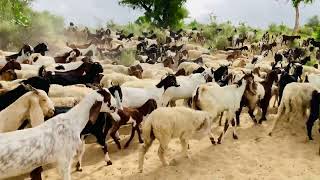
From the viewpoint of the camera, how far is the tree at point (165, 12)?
143 feet

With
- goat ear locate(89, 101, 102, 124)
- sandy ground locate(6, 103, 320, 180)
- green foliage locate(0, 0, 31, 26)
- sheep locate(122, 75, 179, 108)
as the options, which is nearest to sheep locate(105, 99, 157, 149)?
sandy ground locate(6, 103, 320, 180)

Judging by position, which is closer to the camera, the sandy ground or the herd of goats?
the herd of goats

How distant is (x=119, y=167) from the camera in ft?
27.7

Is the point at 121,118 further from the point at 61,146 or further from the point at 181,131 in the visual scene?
the point at 61,146

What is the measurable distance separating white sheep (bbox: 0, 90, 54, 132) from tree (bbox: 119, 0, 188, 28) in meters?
36.9

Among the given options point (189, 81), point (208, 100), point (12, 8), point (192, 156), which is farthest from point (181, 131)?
point (12, 8)

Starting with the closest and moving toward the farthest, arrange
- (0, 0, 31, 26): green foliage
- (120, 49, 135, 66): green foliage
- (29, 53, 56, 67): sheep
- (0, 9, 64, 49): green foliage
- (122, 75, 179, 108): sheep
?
(122, 75, 179, 108): sheep
(29, 53, 56, 67): sheep
(120, 49, 135, 66): green foliage
(0, 9, 64, 49): green foliage
(0, 0, 31, 26): green foliage

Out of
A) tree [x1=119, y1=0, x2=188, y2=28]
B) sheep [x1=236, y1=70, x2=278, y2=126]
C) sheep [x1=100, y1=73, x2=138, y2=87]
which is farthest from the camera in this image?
tree [x1=119, y1=0, x2=188, y2=28]

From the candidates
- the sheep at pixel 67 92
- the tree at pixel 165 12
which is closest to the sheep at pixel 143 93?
the sheep at pixel 67 92

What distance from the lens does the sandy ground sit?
7973mm

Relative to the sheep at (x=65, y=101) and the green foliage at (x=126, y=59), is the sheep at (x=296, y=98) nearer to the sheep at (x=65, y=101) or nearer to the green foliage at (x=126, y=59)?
the sheep at (x=65, y=101)

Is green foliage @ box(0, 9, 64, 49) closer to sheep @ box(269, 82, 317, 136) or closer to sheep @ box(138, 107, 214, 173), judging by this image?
sheep @ box(269, 82, 317, 136)

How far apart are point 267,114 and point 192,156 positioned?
365cm

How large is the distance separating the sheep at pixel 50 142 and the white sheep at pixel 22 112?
37.0 inches
